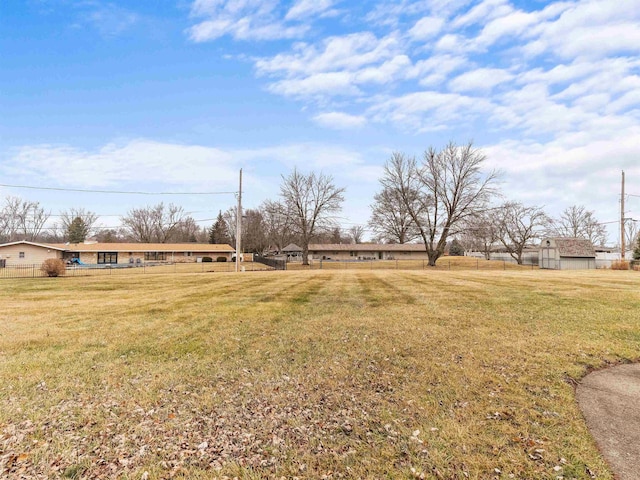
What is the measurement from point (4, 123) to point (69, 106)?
6.77 m

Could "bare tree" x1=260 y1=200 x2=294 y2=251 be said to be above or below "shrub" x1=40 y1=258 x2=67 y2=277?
above

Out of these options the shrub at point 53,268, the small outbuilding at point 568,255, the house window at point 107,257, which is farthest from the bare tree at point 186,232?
the small outbuilding at point 568,255

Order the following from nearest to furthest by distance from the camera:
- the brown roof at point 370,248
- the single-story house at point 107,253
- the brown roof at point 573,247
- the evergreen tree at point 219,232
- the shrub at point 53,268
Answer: the shrub at point 53,268 < the brown roof at point 573,247 < the single-story house at point 107,253 < the brown roof at point 370,248 < the evergreen tree at point 219,232

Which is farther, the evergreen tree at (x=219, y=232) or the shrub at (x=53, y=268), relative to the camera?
the evergreen tree at (x=219, y=232)

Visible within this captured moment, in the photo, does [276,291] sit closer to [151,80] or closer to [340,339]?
[340,339]

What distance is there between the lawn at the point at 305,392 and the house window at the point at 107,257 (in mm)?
48923

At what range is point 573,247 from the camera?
40.6 meters

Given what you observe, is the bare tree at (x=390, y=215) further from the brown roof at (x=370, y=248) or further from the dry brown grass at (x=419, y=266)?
the brown roof at (x=370, y=248)

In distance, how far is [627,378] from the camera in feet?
16.6

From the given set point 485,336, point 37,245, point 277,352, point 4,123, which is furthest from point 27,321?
point 37,245

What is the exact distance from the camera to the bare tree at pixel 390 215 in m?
45.2

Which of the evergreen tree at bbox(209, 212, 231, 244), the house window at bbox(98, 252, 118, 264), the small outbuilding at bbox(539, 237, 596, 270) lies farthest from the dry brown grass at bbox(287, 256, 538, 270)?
the evergreen tree at bbox(209, 212, 231, 244)

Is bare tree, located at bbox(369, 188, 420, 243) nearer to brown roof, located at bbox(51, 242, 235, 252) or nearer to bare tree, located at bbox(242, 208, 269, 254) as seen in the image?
brown roof, located at bbox(51, 242, 235, 252)

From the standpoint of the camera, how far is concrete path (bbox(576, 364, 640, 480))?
317 centimetres
